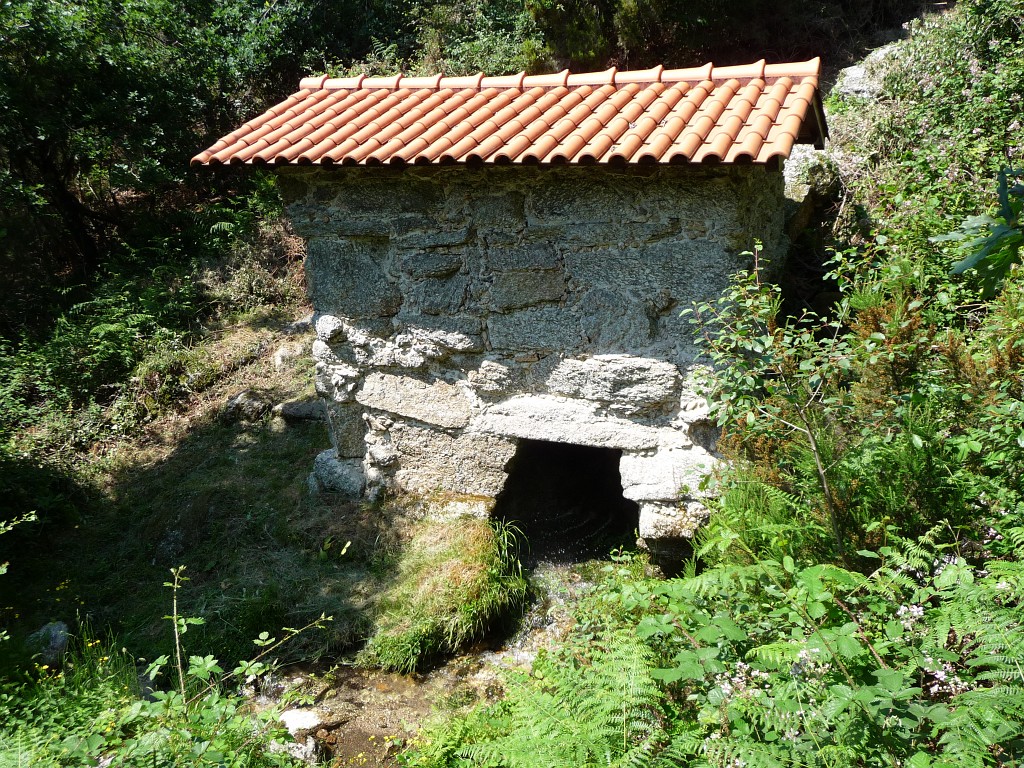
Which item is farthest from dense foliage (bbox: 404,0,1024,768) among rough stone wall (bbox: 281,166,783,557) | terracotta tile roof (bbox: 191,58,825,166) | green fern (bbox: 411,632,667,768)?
terracotta tile roof (bbox: 191,58,825,166)

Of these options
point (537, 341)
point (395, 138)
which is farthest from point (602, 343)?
point (395, 138)

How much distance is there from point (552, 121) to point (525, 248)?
0.66 meters

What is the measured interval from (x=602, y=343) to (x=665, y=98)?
1300 millimetres

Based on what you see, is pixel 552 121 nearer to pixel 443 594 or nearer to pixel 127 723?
pixel 443 594

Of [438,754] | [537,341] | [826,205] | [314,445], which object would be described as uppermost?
[826,205]

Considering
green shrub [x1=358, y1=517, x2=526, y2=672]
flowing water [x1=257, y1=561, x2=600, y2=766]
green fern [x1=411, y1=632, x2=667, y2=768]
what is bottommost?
flowing water [x1=257, y1=561, x2=600, y2=766]

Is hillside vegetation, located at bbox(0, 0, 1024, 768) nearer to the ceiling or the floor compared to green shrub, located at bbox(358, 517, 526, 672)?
nearer to the ceiling

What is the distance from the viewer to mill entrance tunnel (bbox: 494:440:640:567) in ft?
15.3

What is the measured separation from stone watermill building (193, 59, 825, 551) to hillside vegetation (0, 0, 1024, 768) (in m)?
0.36

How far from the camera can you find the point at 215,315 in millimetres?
7680

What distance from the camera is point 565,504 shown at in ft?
16.7

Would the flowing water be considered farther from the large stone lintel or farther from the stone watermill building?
the large stone lintel

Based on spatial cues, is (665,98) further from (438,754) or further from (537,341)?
(438,754)

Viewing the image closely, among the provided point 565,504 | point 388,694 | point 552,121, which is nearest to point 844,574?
point 388,694
